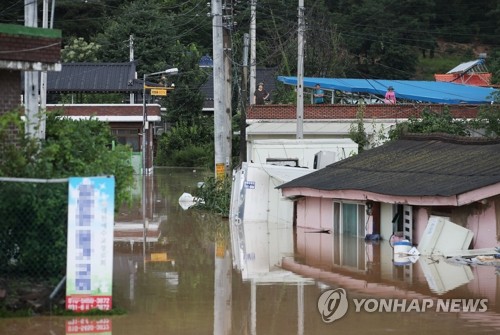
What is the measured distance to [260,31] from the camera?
76250 millimetres

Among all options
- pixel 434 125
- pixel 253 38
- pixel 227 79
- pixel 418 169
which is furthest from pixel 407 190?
pixel 253 38

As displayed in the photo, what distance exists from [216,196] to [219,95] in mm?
3473

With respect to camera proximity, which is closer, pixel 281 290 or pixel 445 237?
pixel 281 290

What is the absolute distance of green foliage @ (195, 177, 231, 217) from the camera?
34594mm

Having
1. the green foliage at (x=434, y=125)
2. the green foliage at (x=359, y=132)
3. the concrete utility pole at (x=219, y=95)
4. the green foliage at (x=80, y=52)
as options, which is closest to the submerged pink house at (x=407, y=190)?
the concrete utility pole at (x=219, y=95)

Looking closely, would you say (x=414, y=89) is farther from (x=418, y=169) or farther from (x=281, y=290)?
(x=281, y=290)

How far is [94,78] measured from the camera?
63688mm

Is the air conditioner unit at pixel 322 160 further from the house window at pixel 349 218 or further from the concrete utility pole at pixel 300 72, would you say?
the concrete utility pole at pixel 300 72

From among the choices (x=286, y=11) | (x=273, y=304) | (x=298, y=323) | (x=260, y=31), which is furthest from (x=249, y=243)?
(x=260, y=31)

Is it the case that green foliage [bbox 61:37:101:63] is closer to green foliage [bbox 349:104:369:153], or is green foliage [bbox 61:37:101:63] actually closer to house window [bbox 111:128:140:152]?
house window [bbox 111:128:140:152]

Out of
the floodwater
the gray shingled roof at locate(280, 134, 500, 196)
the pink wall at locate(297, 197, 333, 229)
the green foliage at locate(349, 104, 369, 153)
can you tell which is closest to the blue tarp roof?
the green foliage at locate(349, 104, 369, 153)

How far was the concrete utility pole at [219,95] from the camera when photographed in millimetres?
35094

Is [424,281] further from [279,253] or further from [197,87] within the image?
[197,87]

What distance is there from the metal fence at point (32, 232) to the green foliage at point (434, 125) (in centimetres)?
2802
